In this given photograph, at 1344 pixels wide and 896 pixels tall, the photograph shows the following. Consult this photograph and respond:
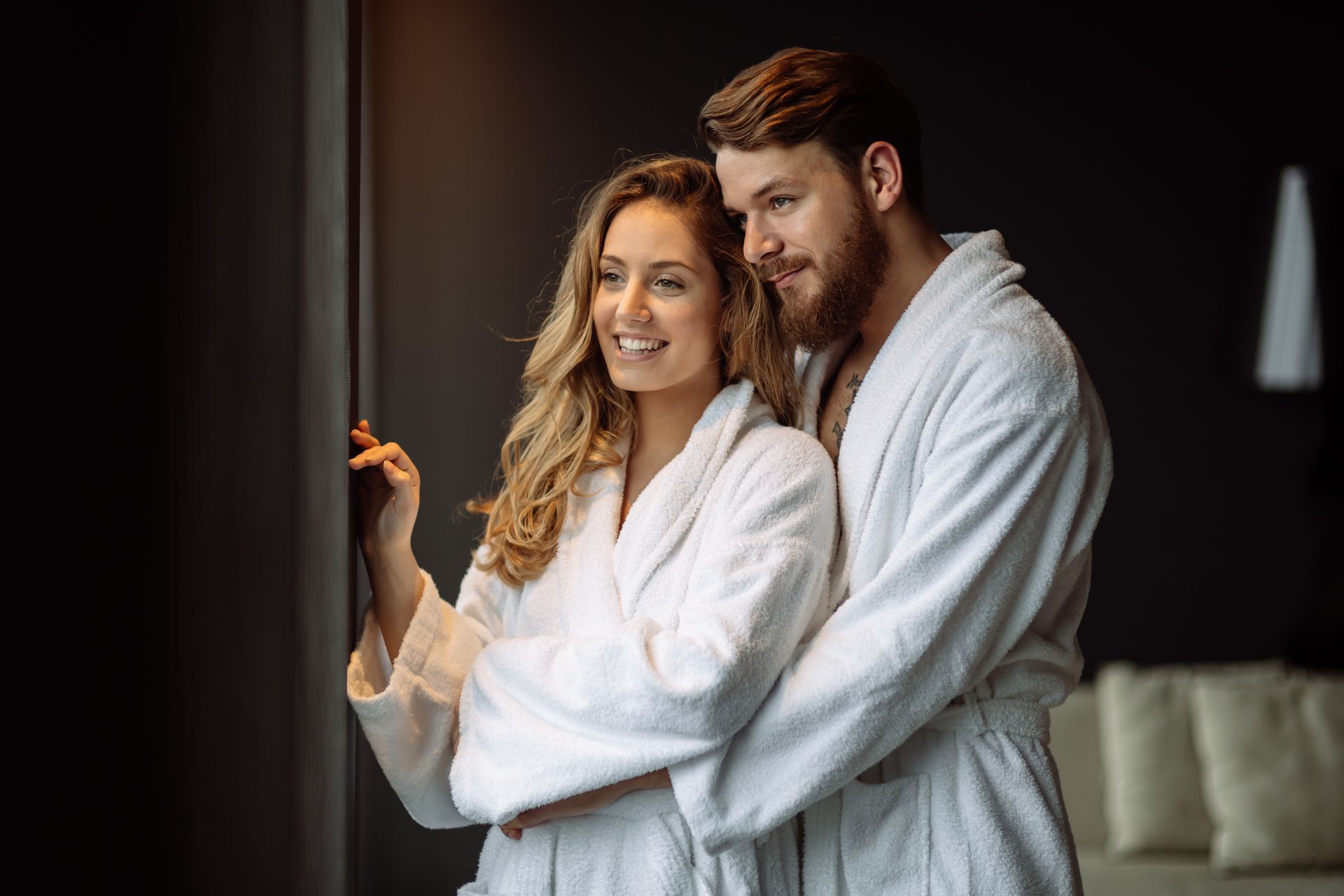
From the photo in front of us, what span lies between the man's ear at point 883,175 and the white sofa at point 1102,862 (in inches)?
58.5

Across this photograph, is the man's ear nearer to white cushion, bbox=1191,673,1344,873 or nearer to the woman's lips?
the woman's lips

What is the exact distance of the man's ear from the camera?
134 centimetres

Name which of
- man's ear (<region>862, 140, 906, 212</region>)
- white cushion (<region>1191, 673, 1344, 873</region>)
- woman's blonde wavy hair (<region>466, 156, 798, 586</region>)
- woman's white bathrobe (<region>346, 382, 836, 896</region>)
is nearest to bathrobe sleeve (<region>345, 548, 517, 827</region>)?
woman's white bathrobe (<region>346, 382, 836, 896</region>)

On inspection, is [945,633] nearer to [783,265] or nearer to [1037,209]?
[783,265]

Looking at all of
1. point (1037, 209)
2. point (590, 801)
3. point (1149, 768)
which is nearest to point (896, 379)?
point (590, 801)

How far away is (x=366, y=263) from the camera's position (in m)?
2.33

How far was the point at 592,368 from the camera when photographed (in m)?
1.44

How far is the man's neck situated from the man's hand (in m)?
0.57

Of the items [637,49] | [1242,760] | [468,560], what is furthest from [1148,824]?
[637,49]

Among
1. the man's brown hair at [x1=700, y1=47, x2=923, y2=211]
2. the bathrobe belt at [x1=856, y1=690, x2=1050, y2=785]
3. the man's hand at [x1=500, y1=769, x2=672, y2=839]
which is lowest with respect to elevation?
the man's hand at [x1=500, y1=769, x2=672, y2=839]

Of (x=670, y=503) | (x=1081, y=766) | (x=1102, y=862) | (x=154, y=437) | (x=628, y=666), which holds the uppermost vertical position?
(x=154, y=437)

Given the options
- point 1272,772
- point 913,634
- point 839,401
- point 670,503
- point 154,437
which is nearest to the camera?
point 154,437

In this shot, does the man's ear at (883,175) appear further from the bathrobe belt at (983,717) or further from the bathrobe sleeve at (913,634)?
the bathrobe belt at (983,717)

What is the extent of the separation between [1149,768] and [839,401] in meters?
1.67
